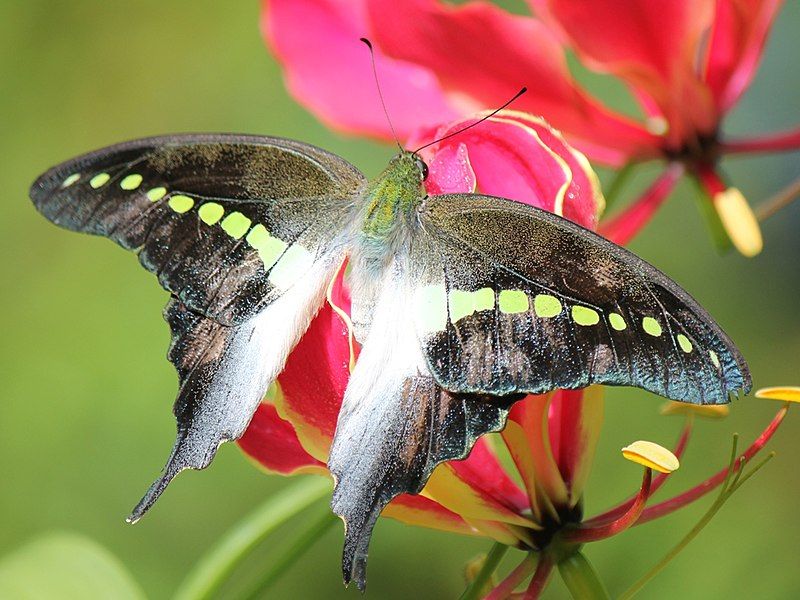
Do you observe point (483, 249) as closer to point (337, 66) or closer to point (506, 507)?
point (506, 507)

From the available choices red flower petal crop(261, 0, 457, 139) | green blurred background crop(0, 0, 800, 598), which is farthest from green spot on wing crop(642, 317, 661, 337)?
green blurred background crop(0, 0, 800, 598)

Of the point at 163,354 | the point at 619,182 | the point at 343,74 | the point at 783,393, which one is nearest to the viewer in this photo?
the point at 783,393

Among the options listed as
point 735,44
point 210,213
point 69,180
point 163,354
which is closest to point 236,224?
point 210,213

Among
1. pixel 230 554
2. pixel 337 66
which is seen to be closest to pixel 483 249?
pixel 230 554

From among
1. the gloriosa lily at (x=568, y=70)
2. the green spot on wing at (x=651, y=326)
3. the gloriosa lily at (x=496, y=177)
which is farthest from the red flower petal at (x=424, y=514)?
the gloriosa lily at (x=568, y=70)

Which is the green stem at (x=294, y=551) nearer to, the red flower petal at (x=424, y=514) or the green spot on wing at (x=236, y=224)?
the red flower petal at (x=424, y=514)

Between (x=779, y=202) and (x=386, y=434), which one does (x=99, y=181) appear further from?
(x=779, y=202)

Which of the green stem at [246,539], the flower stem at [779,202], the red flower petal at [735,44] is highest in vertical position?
the red flower petal at [735,44]
